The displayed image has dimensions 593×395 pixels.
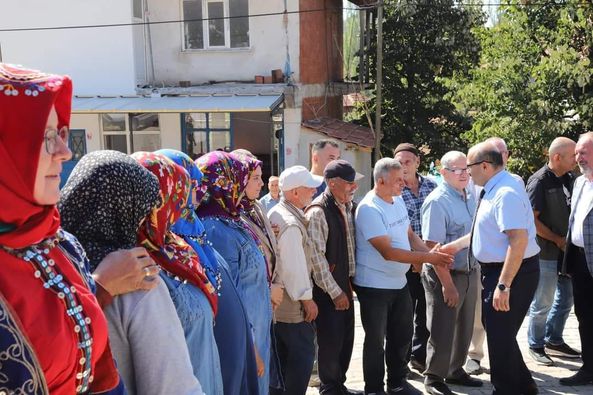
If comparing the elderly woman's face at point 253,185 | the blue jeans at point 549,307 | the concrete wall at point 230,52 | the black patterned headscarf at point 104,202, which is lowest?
the blue jeans at point 549,307

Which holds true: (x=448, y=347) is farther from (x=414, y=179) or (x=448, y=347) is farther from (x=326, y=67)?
(x=326, y=67)

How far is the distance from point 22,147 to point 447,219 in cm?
430

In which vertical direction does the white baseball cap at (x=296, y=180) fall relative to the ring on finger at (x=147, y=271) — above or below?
below

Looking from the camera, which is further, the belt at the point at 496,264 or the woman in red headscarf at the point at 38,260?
the belt at the point at 496,264

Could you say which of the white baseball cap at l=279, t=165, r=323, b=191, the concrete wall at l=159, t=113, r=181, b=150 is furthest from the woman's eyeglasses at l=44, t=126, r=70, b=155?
the concrete wall at l=159, t=113, r=181, b=150

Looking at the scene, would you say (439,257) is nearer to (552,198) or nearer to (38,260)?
(552,198)

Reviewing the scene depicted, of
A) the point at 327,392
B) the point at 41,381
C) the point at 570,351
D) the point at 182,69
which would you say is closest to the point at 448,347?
the point at 327,392

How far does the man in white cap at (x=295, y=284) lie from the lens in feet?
15.0

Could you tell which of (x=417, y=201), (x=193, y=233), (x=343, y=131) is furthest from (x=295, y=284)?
(x=343, y=131)

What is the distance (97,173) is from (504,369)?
3.84 metres

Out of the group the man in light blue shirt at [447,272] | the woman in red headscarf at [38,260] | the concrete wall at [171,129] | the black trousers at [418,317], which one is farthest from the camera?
the concrete wall at [171,129]

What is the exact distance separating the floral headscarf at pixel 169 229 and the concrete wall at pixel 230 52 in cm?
1327

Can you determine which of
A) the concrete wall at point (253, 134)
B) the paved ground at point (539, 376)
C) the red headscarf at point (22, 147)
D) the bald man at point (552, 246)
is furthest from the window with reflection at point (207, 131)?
the red headscarf at point (22, 147)

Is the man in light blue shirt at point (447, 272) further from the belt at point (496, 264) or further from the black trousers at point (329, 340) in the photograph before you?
the black trousers at point (329, 340)
